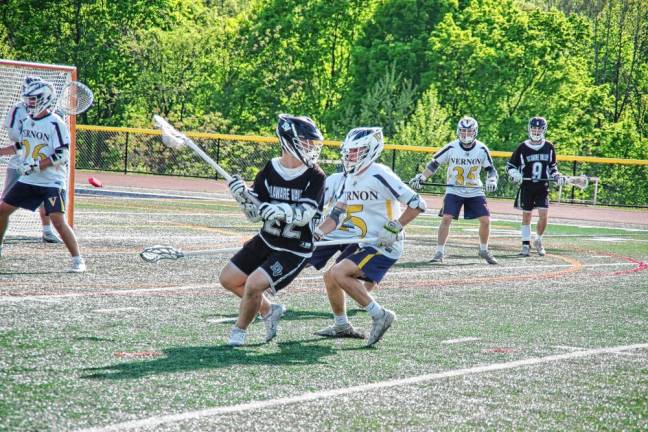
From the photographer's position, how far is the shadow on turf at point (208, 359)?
240 inches

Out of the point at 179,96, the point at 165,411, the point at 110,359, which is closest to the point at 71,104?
the point at 110,359

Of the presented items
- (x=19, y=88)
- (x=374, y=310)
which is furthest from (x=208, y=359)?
(x=19, y=88)

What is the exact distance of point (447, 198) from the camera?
580 inches

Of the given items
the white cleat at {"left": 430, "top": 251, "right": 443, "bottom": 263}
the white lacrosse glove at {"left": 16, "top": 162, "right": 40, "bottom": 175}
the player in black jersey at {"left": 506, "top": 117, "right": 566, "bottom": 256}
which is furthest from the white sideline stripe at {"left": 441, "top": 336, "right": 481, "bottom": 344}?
the player in black jersey at {"left": 506, "top": 117, "right": 566, "bottom": 256}

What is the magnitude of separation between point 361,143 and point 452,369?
2.06 meters

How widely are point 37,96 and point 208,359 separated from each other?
5164mm

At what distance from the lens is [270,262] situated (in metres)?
7.11

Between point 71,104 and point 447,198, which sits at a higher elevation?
point 71,104

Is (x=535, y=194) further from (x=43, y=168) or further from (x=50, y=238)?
(x=43, y=168)

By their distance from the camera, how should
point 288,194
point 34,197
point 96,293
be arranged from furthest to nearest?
1. point 34,197
2. point 96,293
3. point 288,194

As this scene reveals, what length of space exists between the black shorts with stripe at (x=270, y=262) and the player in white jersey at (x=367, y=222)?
1.24 ft

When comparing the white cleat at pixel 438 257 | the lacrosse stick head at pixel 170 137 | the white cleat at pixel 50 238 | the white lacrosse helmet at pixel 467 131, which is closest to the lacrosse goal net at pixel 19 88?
the white cleat at pixel 50 238

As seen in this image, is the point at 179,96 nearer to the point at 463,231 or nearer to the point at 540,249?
the point at 463,231

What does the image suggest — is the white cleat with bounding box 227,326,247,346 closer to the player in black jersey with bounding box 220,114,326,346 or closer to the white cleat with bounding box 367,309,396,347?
the player in black jersey with bounding box 220,114,326,346
